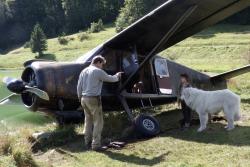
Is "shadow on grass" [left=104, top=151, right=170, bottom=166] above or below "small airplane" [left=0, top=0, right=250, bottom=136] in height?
below

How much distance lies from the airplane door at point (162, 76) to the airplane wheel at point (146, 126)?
2.27 meters

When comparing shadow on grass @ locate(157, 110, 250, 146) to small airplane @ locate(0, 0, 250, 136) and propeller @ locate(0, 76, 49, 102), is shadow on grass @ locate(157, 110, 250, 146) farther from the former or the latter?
propeller @ locate(0, 76, 49, 102)

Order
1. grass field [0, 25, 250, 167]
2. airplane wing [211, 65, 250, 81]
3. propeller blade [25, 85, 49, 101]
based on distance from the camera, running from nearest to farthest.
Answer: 1. grass field [0, 25, 250, 167]
2. propeller blade [25, 85, 49, 101]
3. airplane wing [211, 65, 250, 81]

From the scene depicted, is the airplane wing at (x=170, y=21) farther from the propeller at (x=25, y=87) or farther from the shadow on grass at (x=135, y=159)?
the shadow on grass at (x=135, y=159)

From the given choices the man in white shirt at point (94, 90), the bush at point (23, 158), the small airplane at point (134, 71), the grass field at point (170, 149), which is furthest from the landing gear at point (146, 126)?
the bush at point (23, 158)

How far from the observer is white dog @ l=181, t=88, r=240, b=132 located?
36.1 feet

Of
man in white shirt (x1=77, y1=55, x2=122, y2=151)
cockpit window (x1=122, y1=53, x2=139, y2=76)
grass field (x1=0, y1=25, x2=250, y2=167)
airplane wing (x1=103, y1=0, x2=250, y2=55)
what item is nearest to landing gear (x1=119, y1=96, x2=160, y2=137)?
grass field (x1=0, y1=25, x2=250, y2=167)

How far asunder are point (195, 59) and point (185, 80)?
135 feet

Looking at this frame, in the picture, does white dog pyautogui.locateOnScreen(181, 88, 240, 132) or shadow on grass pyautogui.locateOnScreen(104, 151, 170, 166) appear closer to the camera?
shadow on grass pyautogui.locateOnScreen(104, 151, 170, 166)

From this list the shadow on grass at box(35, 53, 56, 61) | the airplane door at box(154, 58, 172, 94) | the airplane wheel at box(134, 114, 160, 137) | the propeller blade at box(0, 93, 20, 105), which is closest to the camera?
the airplane wheel at box(134, 114, 160, 137)

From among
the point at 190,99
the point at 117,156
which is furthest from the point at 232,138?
the point at 117,156

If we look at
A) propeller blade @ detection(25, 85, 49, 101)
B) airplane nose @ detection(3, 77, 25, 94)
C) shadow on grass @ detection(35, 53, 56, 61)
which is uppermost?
shadow on grass @ detection(35, 53, 56, 61)

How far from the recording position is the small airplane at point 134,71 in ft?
38.4

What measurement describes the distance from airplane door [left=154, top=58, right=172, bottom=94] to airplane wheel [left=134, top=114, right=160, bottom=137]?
7.43 feet
